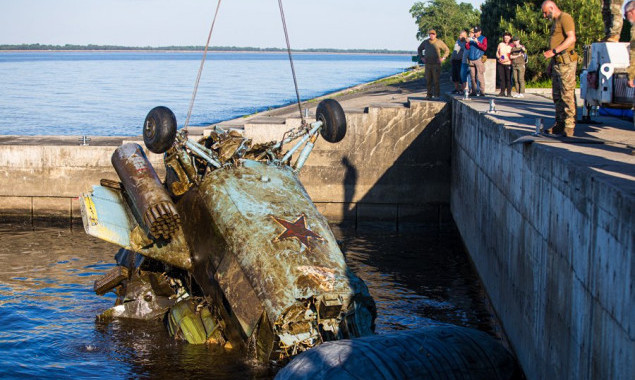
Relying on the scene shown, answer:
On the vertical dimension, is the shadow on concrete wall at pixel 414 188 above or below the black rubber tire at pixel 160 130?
below

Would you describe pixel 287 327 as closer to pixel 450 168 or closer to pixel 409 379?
pixel 409 379

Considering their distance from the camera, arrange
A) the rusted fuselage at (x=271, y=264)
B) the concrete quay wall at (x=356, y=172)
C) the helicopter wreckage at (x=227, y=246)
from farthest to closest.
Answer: the concrete quay wall at (x=356, y=172) → the helicopter wreckage at (x=227, y=246) → the rusted fuselage at (x=271, y=264)

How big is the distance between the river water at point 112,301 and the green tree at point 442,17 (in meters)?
73.4

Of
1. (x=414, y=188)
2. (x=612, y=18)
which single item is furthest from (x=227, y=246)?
(x=414, y=188)

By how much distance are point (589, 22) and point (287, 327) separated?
2761cm

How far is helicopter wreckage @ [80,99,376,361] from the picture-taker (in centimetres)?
1154

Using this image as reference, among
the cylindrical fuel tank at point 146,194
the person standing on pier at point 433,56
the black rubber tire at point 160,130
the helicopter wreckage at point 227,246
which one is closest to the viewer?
the helicopter wreckage at point 227,246

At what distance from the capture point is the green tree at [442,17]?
3836 inches

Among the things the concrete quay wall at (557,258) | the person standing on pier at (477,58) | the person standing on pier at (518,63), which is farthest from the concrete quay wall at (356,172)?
the concrete quay wall at (557,258)

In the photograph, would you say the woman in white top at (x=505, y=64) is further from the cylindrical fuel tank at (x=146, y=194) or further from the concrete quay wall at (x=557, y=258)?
the cylindrical fuel tank at (x=146, y=194)

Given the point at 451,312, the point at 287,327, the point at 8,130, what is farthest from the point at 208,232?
the point at 8,130

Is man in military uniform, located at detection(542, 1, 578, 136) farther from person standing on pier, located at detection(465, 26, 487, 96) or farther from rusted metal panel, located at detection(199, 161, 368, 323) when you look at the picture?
person standing on pier, located at detection(465, 26, 487, 96)

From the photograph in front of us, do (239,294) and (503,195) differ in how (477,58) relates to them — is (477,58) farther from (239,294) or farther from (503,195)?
(239,294)

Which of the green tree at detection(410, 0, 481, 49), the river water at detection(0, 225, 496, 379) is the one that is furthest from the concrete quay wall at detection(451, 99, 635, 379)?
the green tree at detection(410, 0, 481, 49)
